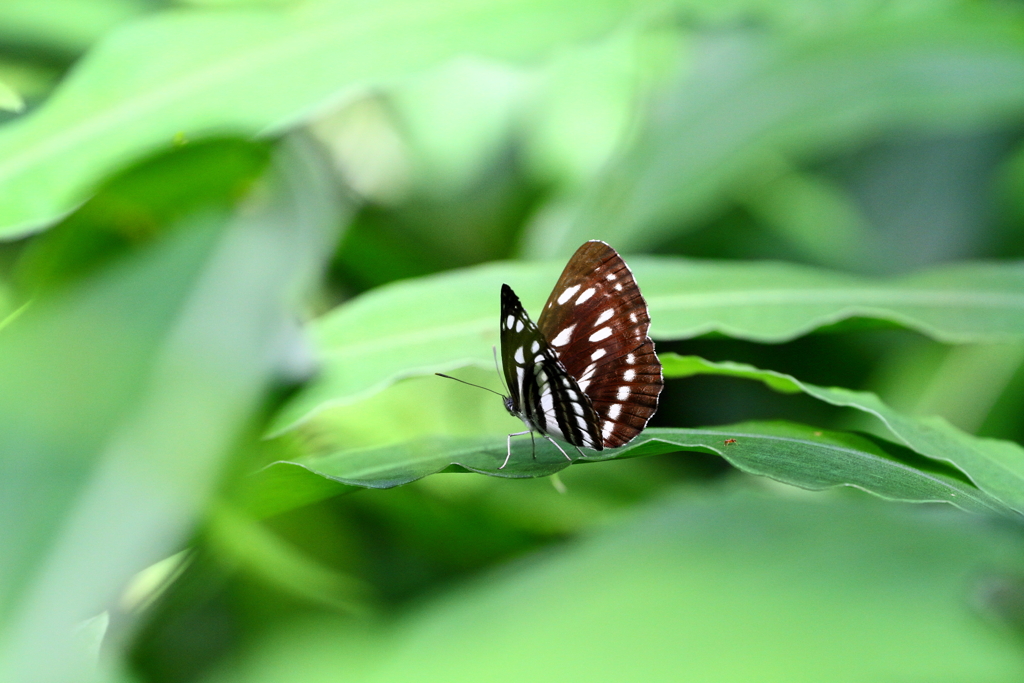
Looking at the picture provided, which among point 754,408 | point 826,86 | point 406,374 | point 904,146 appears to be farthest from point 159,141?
point 904,146

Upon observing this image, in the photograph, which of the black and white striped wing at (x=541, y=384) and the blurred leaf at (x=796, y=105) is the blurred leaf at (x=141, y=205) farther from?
the blurred leaf at (x=796, y=105)

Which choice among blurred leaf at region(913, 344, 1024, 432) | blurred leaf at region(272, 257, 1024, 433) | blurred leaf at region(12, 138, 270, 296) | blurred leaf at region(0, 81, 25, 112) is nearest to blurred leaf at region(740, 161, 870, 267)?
blurred leaf at region(913, 344, 1024, 432)

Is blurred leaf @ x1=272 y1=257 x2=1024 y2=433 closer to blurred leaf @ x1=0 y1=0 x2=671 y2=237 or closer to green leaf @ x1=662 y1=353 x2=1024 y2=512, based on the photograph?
green leaf @ x1=662 y1=353 x2=1024 y2=512

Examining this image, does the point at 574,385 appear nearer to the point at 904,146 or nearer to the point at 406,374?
the point at 406,374

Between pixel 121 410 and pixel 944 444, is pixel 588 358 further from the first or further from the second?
pixel 121 410

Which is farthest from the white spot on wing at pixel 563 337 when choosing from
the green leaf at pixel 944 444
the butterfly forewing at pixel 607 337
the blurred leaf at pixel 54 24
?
Result: the blurred leaf at pixel 54 24

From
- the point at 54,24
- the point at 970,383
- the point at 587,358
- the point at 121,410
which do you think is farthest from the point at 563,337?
the point at 54,24
